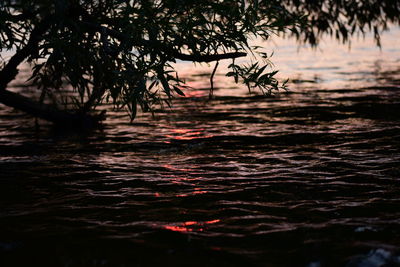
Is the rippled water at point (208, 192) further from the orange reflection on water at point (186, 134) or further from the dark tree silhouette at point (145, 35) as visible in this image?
the dark tree silhouette at point (145, 35)

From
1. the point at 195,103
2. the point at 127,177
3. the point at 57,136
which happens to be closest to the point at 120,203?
the point at 127,177

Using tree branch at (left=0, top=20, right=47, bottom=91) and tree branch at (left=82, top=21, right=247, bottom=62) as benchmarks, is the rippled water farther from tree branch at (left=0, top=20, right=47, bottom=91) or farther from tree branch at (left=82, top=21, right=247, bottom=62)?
tree branch at (left=82, top=21, right=247, bottom=62)

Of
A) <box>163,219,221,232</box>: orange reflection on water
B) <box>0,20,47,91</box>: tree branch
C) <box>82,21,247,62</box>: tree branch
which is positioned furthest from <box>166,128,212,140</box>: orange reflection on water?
<box>163,219,221,232</box>: orange reflection on water

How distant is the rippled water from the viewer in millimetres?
4887

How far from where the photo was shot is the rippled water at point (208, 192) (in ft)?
16.0

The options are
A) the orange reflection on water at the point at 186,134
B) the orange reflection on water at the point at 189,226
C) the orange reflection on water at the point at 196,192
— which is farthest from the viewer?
the orange reflection on water at the point at 186,134

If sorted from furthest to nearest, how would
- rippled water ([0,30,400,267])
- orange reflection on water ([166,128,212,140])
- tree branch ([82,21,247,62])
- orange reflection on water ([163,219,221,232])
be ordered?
1. orange reflection on water ([166,128,212,140])
2. tree branch ([82,21,247,62])
3. orange reflection on water ([163,219,221,232])
4. rippled water ([0,30,400,267])

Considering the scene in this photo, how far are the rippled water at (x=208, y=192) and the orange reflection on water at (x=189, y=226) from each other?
28mm

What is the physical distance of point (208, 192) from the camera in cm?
672

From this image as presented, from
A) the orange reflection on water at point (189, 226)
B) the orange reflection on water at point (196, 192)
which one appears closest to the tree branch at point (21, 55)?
the orange reflection on water at point (196, 192)

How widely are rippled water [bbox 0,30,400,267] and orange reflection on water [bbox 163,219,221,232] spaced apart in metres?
0.03

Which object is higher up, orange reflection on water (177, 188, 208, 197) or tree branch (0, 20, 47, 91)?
tree branch (0, 20, 47, 91)

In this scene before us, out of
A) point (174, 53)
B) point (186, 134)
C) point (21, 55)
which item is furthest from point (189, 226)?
point (186, 134)

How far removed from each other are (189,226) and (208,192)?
1.22m
